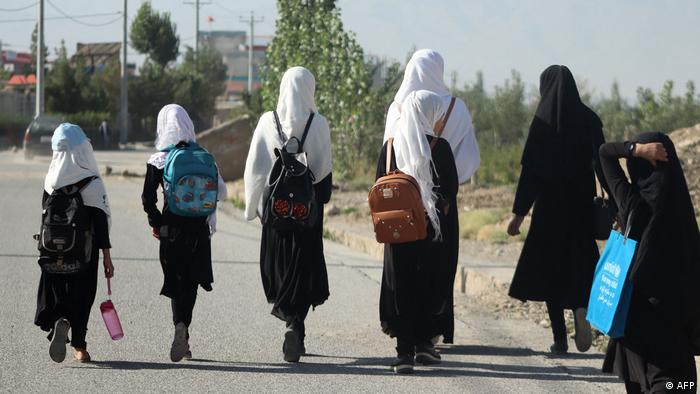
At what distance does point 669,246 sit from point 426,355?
7.76ft

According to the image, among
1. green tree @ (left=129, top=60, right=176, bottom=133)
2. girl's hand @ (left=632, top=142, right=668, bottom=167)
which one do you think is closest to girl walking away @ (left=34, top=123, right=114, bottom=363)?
girl's hand @ (left=632, top=142, right=668, bottom=167)

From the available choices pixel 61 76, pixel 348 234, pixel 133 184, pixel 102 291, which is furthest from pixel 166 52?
pixel 102 291

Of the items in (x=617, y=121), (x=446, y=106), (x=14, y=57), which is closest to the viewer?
(x=446, y=106)

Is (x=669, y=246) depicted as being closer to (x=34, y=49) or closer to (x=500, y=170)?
(x=500, y=170)

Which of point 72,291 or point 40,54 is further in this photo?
point 40,54

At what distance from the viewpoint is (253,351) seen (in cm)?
799

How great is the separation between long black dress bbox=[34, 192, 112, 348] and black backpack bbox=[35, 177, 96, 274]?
0.21ft

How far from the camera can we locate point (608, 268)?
5.71 metres

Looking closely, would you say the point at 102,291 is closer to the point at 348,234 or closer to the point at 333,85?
the point at 348,234

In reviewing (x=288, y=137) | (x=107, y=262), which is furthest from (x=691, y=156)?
(x=107, y=262)

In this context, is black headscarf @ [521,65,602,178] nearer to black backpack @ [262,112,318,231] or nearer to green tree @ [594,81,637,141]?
black backpack @ [262,112,318,231]

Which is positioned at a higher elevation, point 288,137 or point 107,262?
point 288,137

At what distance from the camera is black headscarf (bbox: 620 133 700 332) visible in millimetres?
5520

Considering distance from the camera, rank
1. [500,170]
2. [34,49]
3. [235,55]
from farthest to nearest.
Result: [235,55] < [34,49] < [500,170]
